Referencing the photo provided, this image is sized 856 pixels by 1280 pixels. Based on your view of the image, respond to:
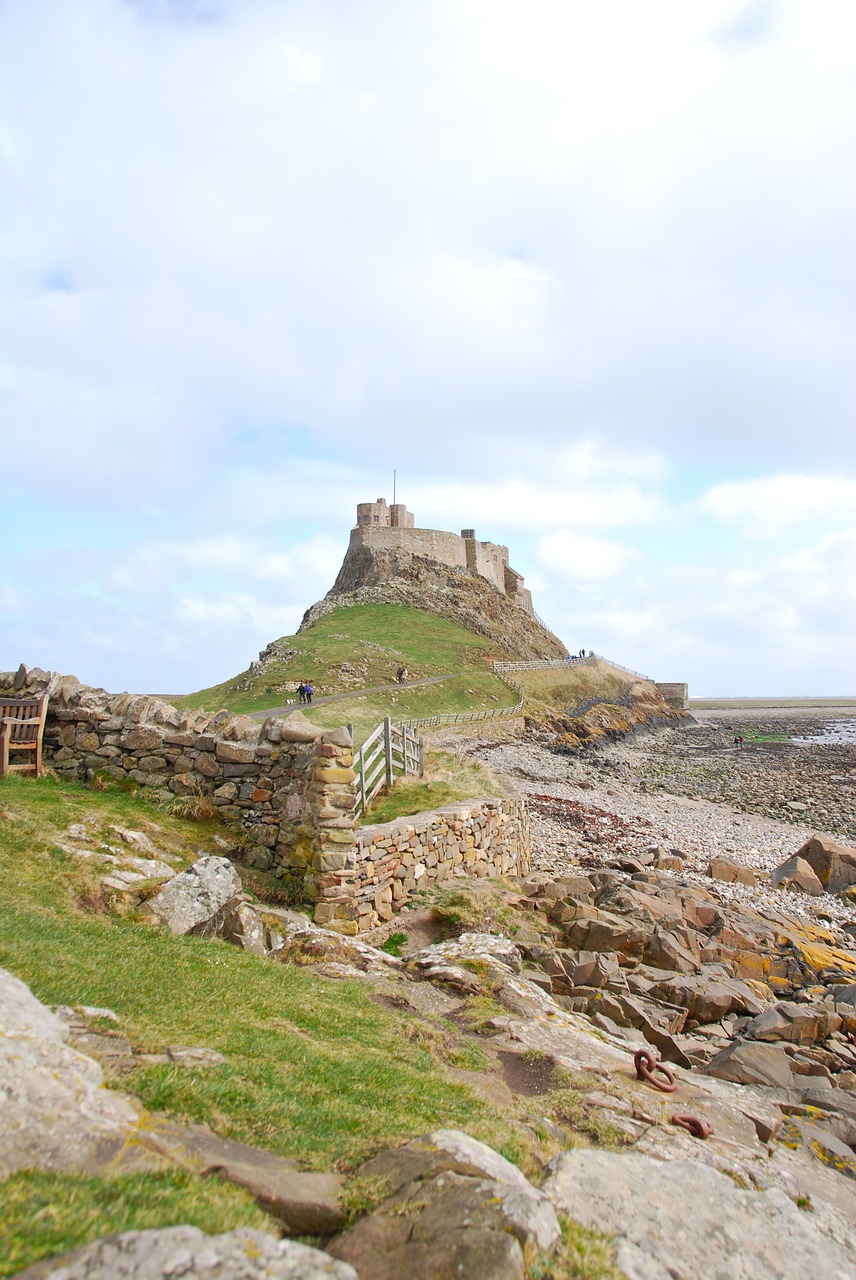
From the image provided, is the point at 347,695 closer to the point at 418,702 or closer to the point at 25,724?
the point at 418,702

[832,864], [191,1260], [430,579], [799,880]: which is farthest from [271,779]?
[430,579]

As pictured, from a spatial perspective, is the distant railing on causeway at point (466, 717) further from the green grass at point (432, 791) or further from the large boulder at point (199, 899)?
the large boulder at point (199, 899)

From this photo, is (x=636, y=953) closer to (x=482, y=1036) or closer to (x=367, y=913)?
(x=367, y=913)

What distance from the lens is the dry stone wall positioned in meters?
10.8

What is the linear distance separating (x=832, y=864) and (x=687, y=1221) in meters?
18.7

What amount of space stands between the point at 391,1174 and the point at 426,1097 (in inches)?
65.1

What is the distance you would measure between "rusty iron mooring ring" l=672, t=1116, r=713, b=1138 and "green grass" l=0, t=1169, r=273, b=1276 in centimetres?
406

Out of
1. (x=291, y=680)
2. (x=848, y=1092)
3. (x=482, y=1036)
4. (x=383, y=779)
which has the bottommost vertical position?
(x=848, y=1092)

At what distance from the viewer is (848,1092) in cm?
772

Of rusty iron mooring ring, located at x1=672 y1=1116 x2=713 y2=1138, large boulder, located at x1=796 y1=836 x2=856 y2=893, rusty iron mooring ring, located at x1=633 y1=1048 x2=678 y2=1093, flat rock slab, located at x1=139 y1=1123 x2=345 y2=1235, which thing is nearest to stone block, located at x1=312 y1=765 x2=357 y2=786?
rusty iron mooring ring, located at x1=633 y1=1048 x2=678 y2=1093

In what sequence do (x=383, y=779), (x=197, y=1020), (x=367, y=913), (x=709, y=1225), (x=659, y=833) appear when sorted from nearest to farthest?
(x=709, y=1225) → (x=197, y=1020) → (x=367, y=913) → (x=383, y=779) → (x=659, y=833)

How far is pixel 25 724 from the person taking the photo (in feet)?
40.0

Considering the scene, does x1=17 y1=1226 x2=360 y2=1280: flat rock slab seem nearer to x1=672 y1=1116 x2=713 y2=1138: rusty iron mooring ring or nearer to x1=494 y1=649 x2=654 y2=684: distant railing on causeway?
x1=672 y1=1116 x2=713 y2=1138: rusty iron mooring ring

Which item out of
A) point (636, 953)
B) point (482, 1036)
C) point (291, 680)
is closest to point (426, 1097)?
point (482, 1036)
